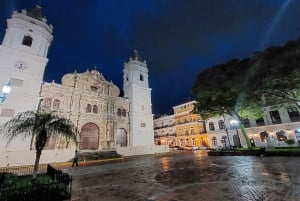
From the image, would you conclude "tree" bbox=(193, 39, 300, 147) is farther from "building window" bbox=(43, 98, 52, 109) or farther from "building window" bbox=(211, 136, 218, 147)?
"building window" bbox=(43, 98, 52, 109)

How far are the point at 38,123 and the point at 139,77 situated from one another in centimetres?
2900

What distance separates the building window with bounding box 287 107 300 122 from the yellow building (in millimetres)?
17831

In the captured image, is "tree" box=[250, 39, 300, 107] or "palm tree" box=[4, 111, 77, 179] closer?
"palm tree" box=[4, 111, 77, 179]

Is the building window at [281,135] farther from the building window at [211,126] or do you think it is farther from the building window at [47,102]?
the building window at [47,102]

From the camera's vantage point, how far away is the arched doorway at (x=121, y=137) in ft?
101

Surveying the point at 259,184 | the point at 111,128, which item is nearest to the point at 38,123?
the point at 259,184

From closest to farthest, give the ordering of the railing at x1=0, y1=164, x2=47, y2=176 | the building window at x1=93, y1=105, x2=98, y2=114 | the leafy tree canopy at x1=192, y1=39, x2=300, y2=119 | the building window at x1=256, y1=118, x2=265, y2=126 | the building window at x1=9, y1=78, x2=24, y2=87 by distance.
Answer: the railing at x1=0, y1=164, x2=47, y2=176, the leafy tree canopy at x1=192, y1=39, x2=300, y2=119, the building window at x1=9, y1=78, x2=24, y2=87, the building window at x1=256, y1=118, x2=265, y2=126, the building window at x1=93, y1=105, x2=98, y2=114

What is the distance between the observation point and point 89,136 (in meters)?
27.2

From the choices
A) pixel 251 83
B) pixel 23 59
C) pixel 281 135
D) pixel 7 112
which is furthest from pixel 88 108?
pixel 281 135

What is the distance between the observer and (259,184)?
20.4 feet

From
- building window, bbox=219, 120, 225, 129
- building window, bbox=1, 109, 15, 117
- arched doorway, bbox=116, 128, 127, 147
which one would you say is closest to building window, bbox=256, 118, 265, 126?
building window, bbox=219, 120, 225, 129

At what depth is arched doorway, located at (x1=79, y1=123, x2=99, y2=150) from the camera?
85.8 feet

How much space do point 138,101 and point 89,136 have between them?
12.4 metres

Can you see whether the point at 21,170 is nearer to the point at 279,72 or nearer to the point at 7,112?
the point at 7,112
